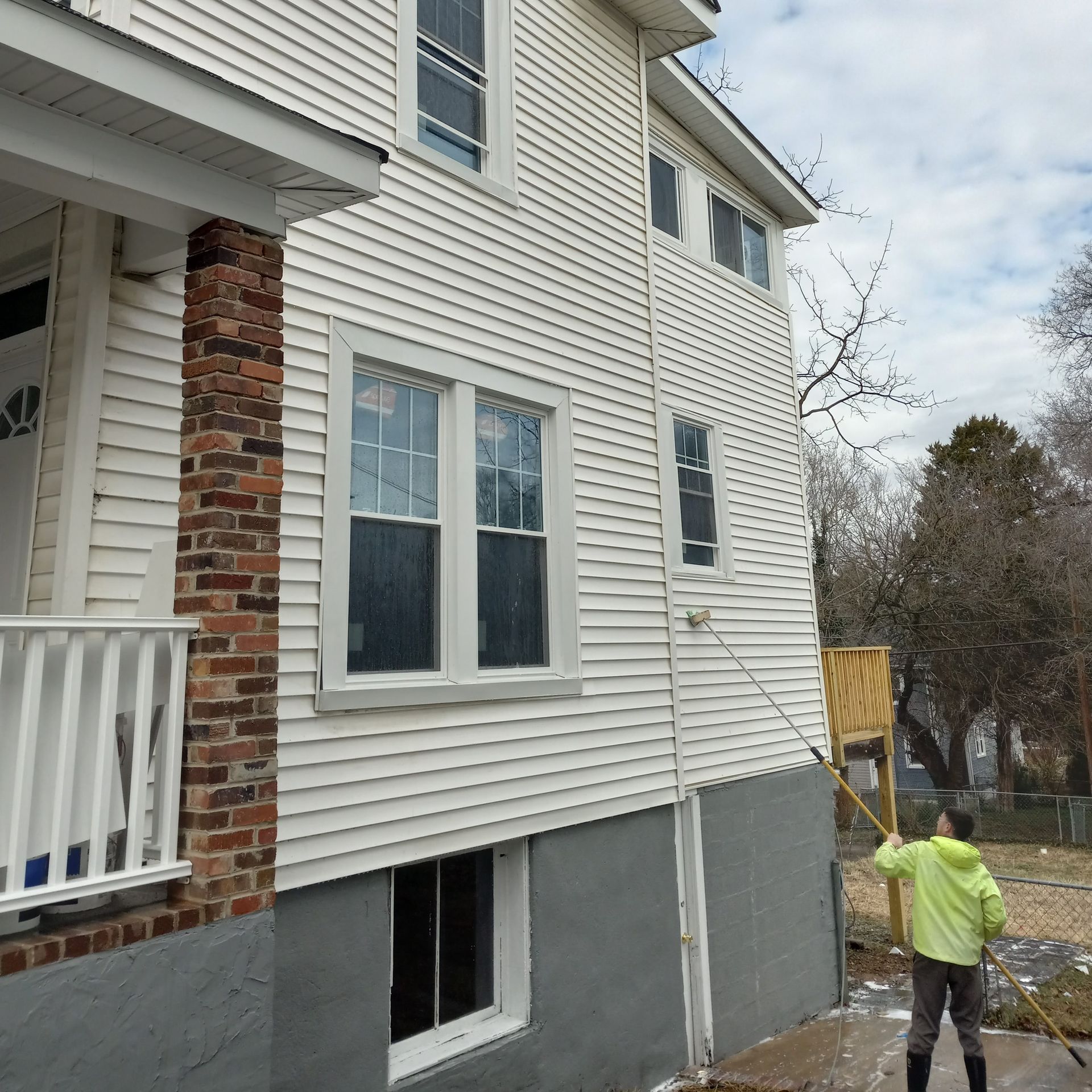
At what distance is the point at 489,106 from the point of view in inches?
260

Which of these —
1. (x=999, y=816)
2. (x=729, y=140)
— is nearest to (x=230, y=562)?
(x=729, y=140)

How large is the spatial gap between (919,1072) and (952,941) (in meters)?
0.89

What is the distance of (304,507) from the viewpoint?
4.83 meters

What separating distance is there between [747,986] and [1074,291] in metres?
25.0

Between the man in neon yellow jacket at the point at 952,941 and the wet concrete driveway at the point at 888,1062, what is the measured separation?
3.57 feet

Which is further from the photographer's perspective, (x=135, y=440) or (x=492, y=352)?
(x=492, y=352)

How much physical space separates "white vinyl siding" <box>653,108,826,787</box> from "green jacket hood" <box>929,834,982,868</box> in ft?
6.47

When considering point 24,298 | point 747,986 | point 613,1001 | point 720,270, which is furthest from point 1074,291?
point 24,298

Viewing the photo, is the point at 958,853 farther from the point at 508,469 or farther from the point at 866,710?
the point at 866,710

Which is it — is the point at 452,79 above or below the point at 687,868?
above

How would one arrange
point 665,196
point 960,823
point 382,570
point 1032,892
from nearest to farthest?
point 382,570, point 960,823, point 665,196, point 1032,892

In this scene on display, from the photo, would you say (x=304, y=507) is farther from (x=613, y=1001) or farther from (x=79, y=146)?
(x=613, y=1001)

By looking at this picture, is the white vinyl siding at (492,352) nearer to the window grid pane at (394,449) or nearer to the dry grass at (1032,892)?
the window grid pane at (394,449)

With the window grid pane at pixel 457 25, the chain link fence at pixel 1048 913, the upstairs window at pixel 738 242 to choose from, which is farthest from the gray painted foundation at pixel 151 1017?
the chain link fence at pixel 1048 913
